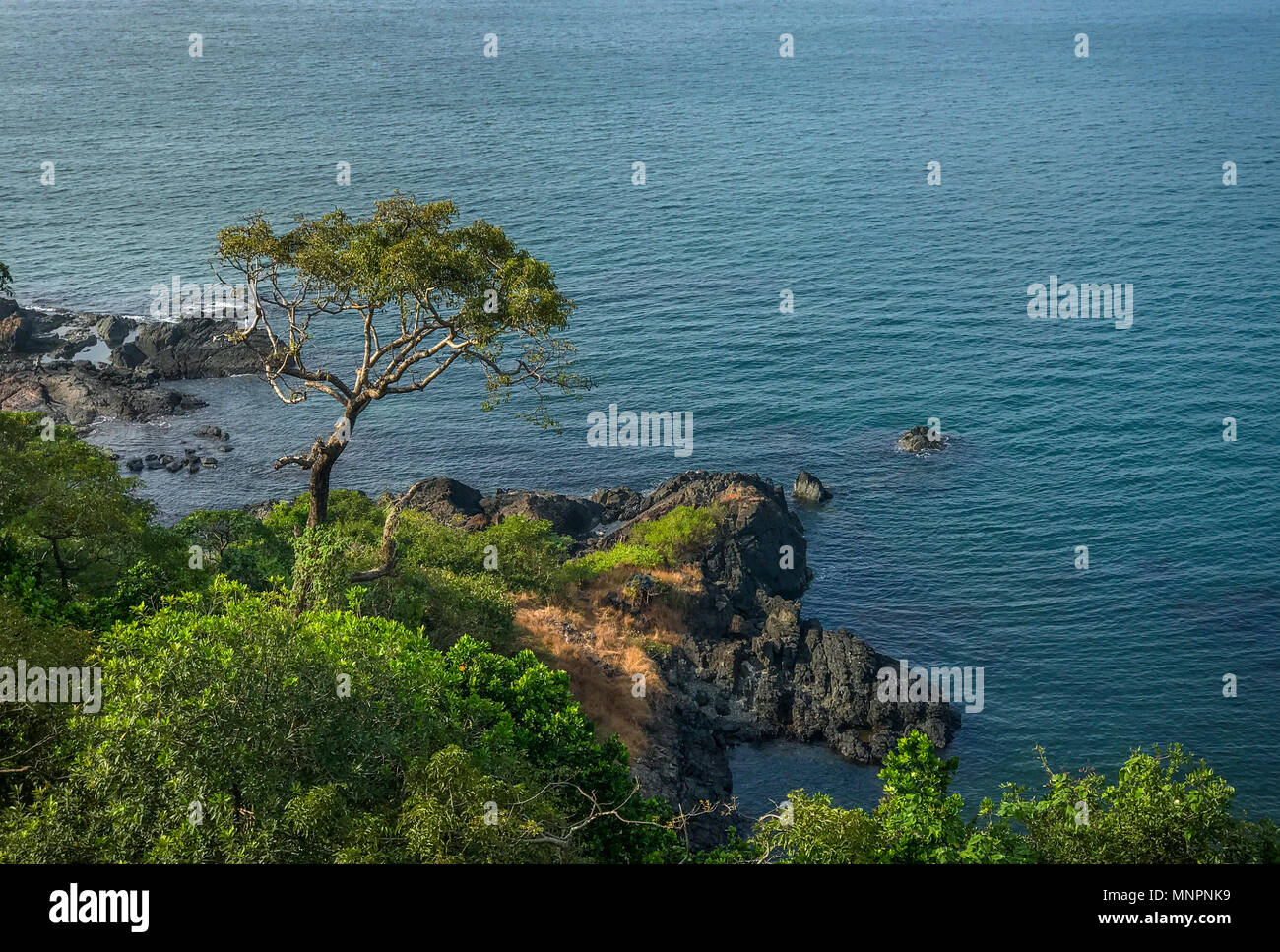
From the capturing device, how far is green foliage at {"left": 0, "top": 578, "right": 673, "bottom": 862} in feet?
73.8

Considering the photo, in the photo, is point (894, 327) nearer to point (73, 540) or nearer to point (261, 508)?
point (261, 508)

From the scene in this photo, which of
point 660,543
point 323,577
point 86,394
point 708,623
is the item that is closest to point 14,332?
point 86,394

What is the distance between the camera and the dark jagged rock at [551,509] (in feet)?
247

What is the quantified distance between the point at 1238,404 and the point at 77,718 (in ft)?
276

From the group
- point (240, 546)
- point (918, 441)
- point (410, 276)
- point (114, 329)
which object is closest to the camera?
point (410, 276)

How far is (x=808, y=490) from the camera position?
→ 79.9 metres

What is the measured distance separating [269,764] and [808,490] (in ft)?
193

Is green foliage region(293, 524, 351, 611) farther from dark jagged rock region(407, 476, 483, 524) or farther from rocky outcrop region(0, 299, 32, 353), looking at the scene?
rocky outcrop region(0, 299, 32, 353)

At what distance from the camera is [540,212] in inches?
5236

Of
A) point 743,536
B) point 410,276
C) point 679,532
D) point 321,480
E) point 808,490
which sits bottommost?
point 743,536

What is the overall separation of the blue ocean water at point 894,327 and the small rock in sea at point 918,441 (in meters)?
1.35

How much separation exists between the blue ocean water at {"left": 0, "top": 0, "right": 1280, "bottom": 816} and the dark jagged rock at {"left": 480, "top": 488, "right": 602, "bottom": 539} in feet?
15.7

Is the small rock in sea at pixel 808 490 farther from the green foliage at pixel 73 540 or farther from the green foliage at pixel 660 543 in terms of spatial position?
the green foliage at pixel 73 540

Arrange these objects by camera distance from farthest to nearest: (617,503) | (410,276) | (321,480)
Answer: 1. (617,503)
2. (321,480)
3. (410,276)
